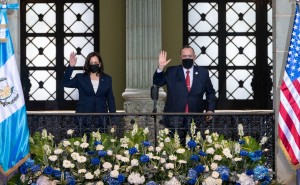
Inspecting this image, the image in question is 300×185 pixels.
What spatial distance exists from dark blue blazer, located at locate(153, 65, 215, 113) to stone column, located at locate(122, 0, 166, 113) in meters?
7.20

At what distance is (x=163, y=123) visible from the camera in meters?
14.3

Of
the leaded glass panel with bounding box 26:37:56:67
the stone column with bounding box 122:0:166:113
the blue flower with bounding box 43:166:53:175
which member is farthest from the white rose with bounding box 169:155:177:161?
the leaded glass panel with bounding box 26:37:56:67

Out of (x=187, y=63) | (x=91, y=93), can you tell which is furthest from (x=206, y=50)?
(x=91, y=93)

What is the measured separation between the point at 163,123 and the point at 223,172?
1355 mm

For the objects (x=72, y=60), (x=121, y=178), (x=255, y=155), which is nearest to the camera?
(x=121, y=178)

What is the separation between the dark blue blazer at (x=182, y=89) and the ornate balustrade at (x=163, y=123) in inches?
17.1

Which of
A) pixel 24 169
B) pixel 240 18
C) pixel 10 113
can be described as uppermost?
pixel 240 18

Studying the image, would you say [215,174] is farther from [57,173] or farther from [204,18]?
[204,18]

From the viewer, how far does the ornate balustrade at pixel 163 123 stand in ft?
46.5

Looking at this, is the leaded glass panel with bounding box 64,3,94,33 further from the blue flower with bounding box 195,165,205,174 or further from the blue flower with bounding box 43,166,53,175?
the blue flower with bounding box 195,165,205,174

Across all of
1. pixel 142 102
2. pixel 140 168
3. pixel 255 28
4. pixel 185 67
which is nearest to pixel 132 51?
pixel 142 102

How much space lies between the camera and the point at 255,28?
23.9 metres

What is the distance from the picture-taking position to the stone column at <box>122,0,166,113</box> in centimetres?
2208

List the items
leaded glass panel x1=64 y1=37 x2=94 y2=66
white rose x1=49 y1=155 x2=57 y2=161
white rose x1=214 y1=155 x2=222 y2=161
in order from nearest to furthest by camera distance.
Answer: white rose x1=49 y1=155 x2=57 y2=161
white rose x1=214 y1=155 x2=222 y2=161
leaded glass panel x1=64 y1=37 x2=94 y2=66
